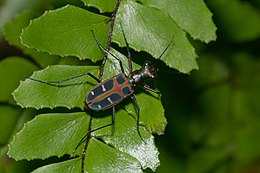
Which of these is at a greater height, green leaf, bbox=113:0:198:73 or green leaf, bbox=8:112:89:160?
green leaf, bbox=113:0:198:73

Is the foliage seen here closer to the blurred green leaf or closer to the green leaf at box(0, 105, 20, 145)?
the green leaf at box(0, 105, 20, 145)

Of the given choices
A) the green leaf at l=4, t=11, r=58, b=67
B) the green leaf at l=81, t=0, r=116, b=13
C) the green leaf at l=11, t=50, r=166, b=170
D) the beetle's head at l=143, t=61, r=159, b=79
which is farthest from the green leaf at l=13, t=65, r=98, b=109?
the green leaf at l=4, t=11, r=58, b=67

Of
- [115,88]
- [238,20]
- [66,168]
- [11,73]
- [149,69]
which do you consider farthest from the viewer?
[238,20]

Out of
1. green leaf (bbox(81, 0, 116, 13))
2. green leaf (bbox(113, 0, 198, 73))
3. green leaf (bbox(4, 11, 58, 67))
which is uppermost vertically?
green leaf (bbox(81, 0, 116, 13))

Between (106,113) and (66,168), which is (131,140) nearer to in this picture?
(106,113)

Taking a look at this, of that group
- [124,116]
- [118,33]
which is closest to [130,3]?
[118,33]

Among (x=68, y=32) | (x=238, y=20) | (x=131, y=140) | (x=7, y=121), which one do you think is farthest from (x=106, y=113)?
(x=238, y=20)

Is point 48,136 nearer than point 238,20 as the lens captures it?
Yes
